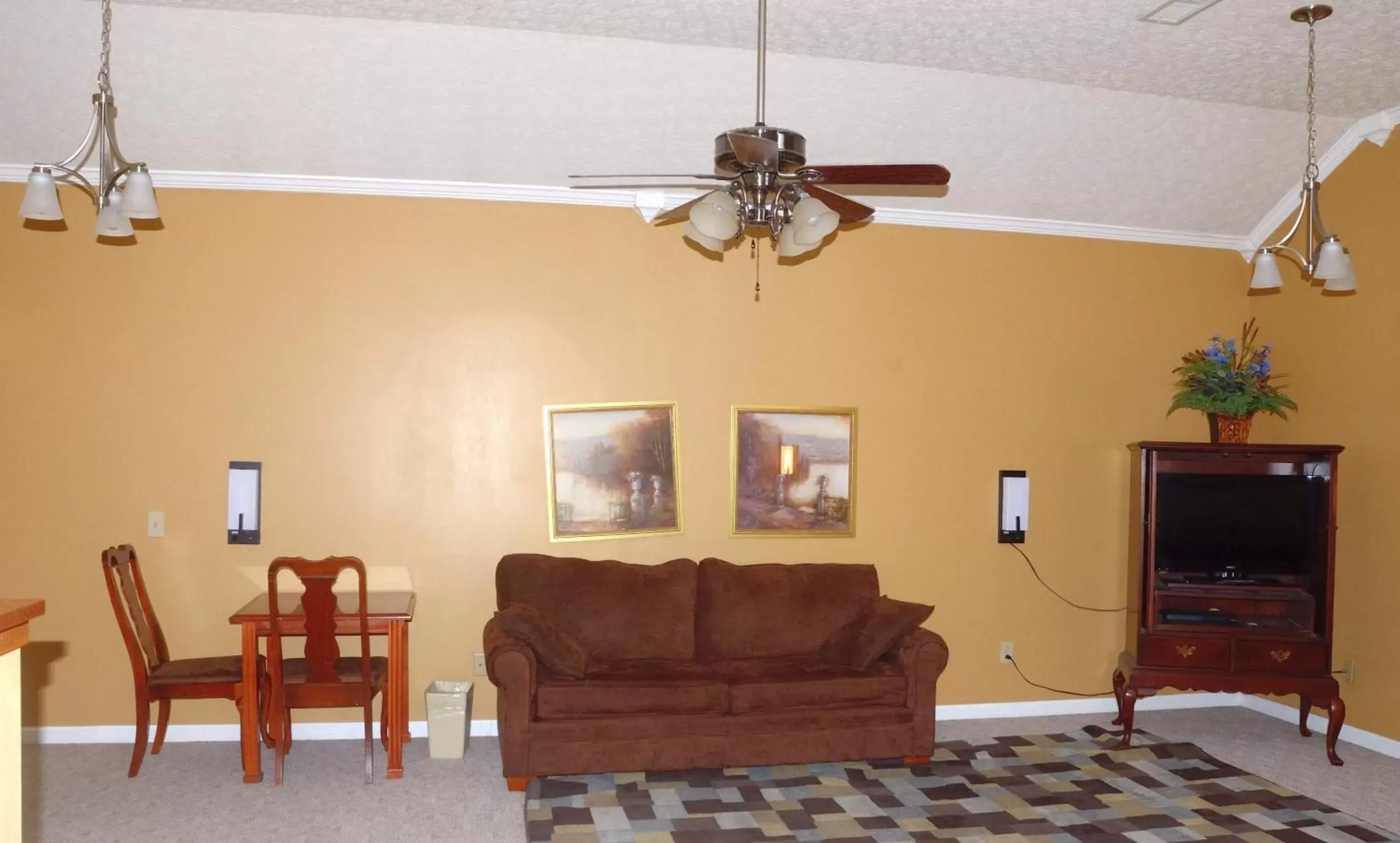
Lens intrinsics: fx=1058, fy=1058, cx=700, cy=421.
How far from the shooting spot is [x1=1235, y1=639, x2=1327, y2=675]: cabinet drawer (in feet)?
17.4

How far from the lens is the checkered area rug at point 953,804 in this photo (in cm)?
416

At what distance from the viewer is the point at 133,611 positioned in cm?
475

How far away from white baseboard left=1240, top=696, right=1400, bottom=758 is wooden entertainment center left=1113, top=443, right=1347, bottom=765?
5.8 inches

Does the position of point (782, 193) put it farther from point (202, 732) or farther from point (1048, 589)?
point (202, 732)

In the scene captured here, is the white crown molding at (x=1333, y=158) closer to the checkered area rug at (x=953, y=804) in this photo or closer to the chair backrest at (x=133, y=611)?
the checkered area rug at (x=953, y=804)

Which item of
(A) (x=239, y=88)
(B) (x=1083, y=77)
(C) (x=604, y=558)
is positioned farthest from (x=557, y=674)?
(B) (x=1083, y=77)

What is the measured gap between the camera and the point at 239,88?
4715 millimetres

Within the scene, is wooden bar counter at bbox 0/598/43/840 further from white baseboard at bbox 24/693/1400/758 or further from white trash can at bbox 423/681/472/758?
white baseboard at bbox 24/693/1400/758

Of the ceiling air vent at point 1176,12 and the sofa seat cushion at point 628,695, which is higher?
the ceiling air vent at point 1176,12

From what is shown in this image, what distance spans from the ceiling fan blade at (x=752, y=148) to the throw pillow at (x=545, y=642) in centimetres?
248

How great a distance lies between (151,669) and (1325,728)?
5.93 m

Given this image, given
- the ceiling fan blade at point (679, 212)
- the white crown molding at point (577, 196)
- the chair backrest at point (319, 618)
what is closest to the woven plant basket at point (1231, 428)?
the white crown molding at point (577, 196)

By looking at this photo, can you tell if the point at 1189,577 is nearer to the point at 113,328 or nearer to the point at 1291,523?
the point at 1291,523

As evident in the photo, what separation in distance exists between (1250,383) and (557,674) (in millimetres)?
3875
